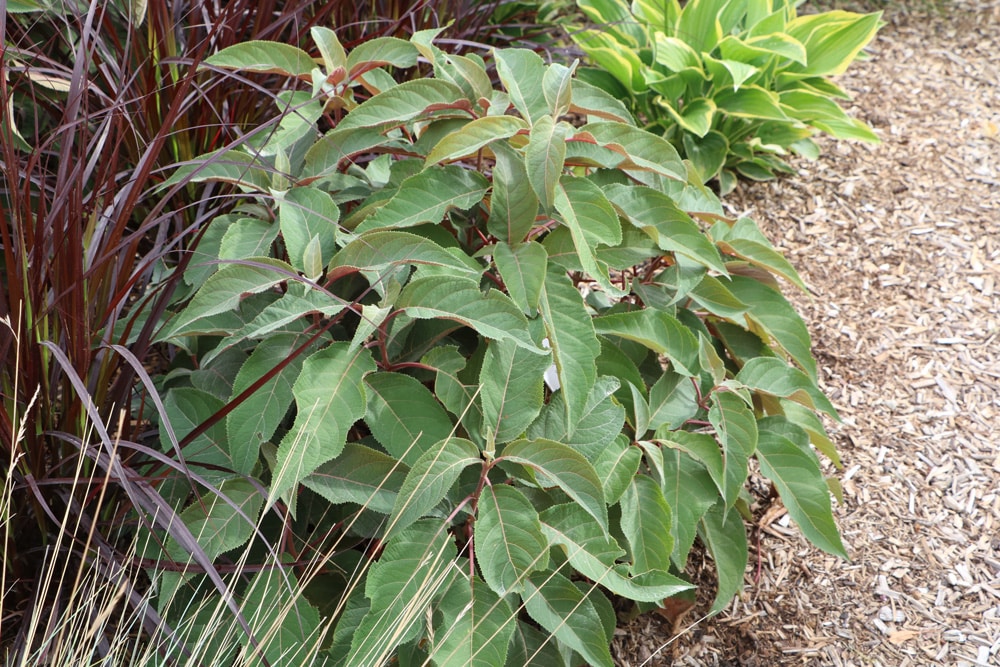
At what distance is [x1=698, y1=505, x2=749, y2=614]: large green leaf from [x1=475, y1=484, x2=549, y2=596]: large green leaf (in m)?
0.53

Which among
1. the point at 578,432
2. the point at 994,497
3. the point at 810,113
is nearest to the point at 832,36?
the point at 810,113

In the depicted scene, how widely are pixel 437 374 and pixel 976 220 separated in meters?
2.28

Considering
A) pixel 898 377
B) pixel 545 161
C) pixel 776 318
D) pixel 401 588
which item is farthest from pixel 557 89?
pixel 898 377

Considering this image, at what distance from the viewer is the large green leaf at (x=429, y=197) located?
1485 mm

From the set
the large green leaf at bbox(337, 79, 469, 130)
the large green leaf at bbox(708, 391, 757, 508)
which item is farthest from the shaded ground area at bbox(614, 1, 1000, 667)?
the large green leaf at bbox(337, 79, 469, 130)

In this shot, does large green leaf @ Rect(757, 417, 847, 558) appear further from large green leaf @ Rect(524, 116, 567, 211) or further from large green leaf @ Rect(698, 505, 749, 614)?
large green leaf @ Rect(524, 116, 567, 211)

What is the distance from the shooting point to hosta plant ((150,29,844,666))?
134 cm

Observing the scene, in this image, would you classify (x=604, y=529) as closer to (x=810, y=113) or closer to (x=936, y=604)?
(x=936, y=604)

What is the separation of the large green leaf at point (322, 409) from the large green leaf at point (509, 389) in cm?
19

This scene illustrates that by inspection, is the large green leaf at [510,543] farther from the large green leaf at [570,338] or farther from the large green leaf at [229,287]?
the large green leaf at [229,287]

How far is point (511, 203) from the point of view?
152 centimetres

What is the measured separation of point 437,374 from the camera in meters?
1.46

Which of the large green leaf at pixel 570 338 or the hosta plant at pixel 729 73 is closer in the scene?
the large green leaf at pixel 570 338

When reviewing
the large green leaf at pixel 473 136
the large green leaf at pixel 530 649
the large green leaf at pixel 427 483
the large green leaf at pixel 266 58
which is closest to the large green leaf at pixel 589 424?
the large green leaf at pixel 427 483
